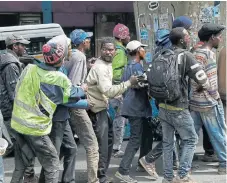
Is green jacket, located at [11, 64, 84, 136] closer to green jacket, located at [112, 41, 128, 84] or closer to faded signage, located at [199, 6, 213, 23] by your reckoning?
green jacket, located at [112, 41, 128, 84]

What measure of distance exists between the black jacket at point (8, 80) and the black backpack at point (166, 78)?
158 centimetres

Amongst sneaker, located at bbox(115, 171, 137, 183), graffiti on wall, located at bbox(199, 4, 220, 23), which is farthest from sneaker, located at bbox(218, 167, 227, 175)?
graffiti on wall, located at bbox(199, 4, 220, 23)

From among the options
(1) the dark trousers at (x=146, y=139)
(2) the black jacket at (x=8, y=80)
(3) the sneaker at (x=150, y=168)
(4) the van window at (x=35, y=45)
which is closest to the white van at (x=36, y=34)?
(4) the van window at (x=35, y=45)

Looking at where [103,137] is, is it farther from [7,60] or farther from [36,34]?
[36,34]

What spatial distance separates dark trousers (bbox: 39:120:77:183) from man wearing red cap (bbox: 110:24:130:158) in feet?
6.35

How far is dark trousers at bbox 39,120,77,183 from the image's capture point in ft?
20.5

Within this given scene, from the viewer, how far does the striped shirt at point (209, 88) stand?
7.38 m

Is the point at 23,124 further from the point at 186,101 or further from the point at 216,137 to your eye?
the point at 216,137

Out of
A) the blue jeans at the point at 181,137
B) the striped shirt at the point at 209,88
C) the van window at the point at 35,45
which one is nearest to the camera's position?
the blue jeans at the point at 181,137

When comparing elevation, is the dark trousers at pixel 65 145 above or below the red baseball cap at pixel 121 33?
below

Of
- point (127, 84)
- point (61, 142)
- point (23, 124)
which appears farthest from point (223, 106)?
point (23, 124)

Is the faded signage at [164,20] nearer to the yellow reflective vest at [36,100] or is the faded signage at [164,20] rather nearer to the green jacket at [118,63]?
the green jacket at [118,63]

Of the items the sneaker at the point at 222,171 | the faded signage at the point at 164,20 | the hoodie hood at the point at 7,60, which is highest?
the faded signage at the point at 164,20

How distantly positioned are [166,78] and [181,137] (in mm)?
744
